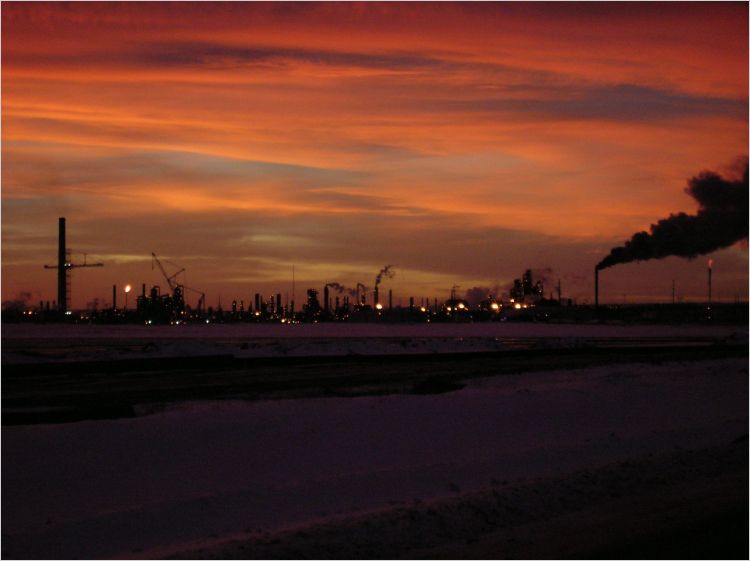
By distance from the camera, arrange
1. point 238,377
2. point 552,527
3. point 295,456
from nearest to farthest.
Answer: point 552,527
point 295,456
point 238,377

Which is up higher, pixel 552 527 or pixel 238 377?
pixel 238 377

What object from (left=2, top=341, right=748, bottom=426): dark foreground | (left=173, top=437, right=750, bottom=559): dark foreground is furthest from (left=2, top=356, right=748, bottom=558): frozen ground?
(left=2, top=341, right=748, bottom=426): dark foreground

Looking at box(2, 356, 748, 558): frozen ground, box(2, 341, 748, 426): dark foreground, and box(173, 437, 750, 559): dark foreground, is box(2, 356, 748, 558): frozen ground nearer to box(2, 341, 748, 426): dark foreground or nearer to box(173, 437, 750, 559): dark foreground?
box(173, 437, 750, 559): dark foreground

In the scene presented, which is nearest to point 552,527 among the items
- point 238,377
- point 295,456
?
point 295,456

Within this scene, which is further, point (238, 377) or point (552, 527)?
point (238, 377)

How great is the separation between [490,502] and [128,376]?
68.6ft

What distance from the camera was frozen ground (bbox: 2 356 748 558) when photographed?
11.2 meters

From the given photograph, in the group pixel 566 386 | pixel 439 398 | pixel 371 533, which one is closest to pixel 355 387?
pixel 439 398

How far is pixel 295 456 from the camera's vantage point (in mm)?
→ 15641

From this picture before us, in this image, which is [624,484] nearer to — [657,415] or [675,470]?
[675,470]

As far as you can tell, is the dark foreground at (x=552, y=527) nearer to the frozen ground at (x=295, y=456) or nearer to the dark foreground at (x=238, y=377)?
the frozen ground at (x=295, y=456)

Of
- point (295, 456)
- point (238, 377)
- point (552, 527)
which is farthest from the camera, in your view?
point (238, 377)

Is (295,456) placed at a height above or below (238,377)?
below

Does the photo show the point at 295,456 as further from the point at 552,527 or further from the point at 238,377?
the point at 238,377
